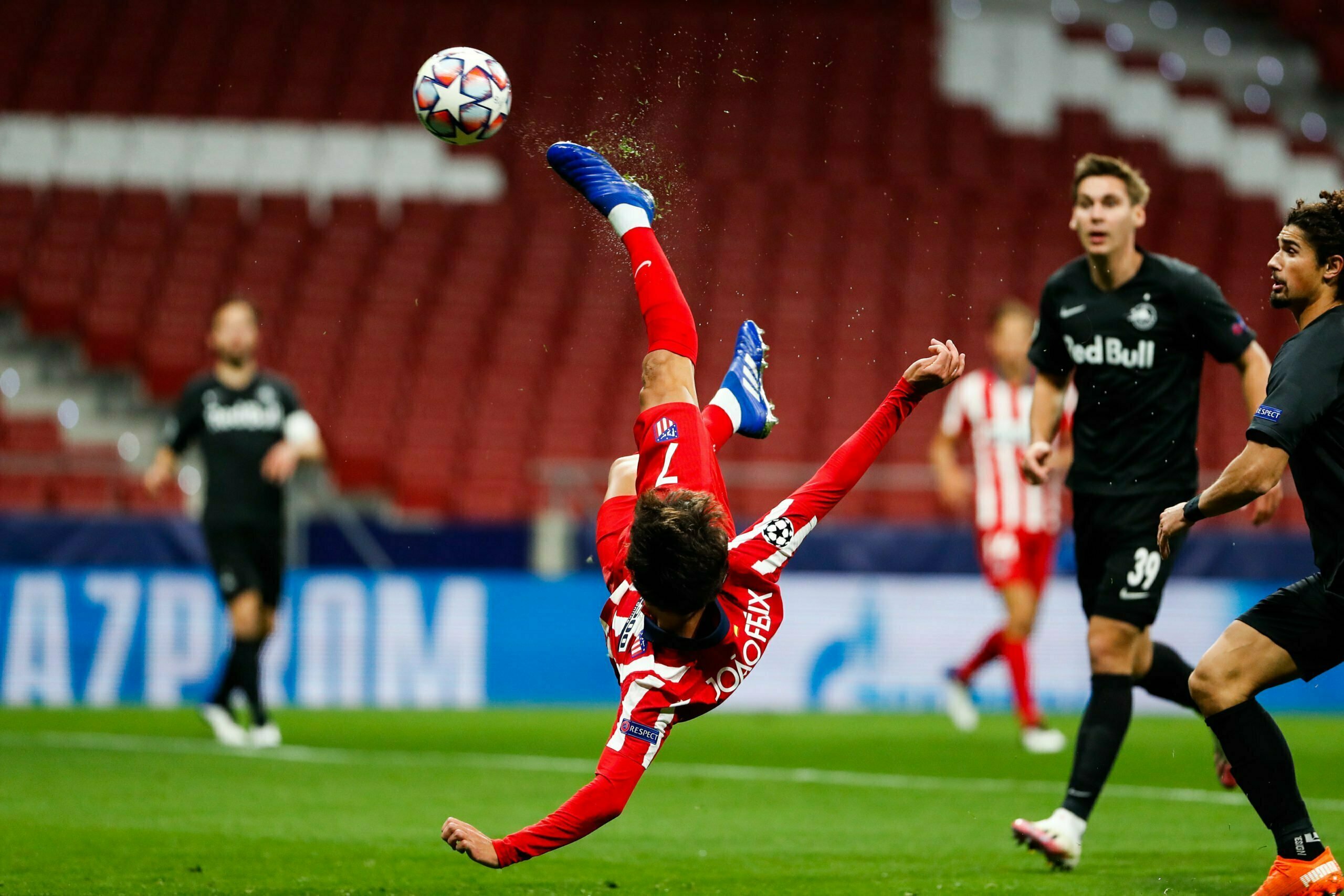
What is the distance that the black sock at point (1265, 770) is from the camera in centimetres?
436

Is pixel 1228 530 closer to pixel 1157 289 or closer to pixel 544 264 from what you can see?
pixel 1157 289

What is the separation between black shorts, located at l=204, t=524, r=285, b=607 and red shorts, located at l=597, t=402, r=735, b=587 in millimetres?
4167

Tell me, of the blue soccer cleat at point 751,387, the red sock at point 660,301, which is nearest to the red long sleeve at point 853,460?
the red sock at point 660,301

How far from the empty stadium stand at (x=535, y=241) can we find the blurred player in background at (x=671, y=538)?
272 inches

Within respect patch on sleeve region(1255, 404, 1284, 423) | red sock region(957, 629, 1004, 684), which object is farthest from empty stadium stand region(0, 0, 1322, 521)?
respect patch on sleeve region(1255, 404, 1284, 423)

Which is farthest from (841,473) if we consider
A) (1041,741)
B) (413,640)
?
(413,640)

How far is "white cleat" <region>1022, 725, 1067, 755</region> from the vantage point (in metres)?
8.64

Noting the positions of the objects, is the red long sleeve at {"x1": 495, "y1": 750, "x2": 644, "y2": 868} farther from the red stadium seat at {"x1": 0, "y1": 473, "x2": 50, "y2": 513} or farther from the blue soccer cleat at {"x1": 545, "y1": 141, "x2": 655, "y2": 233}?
the red stadium seat at {"x1": 0, "y1": 473, "x2": 50, "y2": 513}

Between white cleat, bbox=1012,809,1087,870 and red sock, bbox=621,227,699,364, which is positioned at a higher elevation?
red sock, bbox=621,227,699,364

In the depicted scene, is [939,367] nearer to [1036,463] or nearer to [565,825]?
[1036,463]

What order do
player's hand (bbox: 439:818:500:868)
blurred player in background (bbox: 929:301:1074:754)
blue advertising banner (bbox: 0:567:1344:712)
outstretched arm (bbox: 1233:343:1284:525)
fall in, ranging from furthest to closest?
blue advertising banner (bbox: 0:567:1344:712) → blurred player in background (bbox: 929:301:1074:754) → outstretched arm (bbox: 1233:343:1284:525) → player's hand (bbox: 439:818:500:868)

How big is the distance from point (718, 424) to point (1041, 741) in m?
3.81

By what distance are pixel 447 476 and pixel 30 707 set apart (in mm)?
4606

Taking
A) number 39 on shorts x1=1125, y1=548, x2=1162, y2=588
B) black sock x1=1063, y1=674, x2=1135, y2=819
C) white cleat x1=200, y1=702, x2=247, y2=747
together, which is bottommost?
white cleat x1=200, y1=702, x2=247, y2=747
